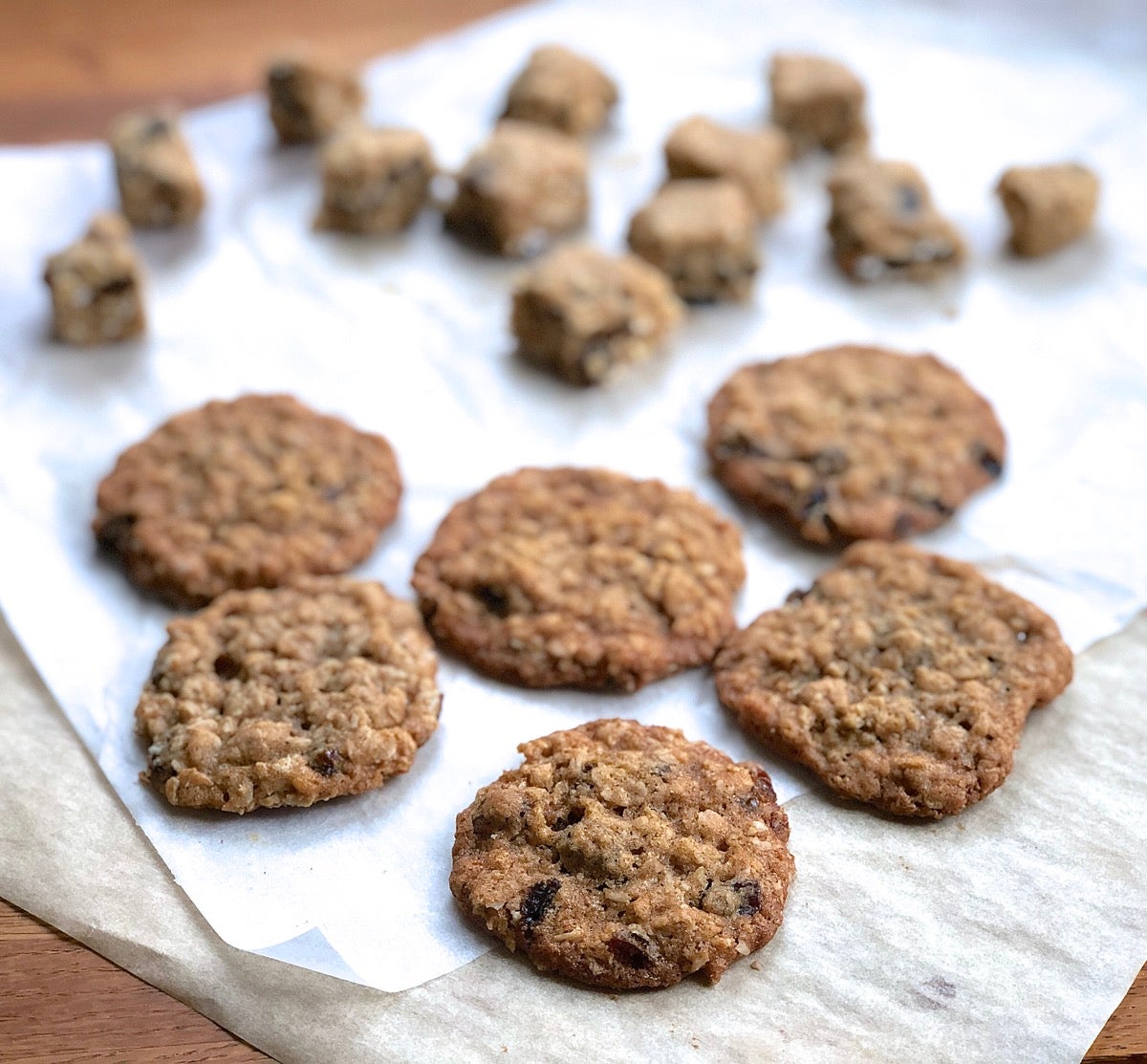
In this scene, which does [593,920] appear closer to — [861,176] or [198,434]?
[198,434]

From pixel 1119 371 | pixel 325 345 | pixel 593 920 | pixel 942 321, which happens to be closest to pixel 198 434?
pixel 325 345

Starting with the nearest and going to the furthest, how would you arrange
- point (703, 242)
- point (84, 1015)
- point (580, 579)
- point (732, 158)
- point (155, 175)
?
1. point (84, 1015)
2. point (580, 579)
3. point (703, 242)
4. point (155, 175)
5. point (732, 158)

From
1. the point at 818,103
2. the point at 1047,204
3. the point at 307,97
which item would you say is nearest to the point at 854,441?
the point at 1047,204

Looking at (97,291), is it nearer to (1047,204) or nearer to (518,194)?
(518,194)

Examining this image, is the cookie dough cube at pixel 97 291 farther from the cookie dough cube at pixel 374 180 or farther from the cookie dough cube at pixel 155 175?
the cookie dough cube at pixel 374 180

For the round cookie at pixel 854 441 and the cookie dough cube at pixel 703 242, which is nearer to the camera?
the round cookie at pixel 854 441

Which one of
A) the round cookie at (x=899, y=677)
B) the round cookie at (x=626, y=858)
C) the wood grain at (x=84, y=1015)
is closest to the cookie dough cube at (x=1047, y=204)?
the round cookie at (x=899, y=677)

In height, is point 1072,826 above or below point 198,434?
below
